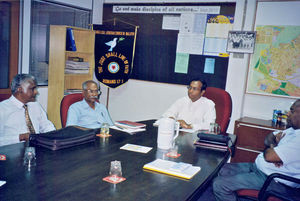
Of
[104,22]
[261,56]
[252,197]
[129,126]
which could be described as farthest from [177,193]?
[104,22]

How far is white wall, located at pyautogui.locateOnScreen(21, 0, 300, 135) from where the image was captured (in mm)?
4125

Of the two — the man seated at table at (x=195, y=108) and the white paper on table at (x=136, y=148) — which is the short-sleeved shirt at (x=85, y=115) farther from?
the white paper on table at (x=136, y=148)

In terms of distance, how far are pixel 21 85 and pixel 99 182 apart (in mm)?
1412

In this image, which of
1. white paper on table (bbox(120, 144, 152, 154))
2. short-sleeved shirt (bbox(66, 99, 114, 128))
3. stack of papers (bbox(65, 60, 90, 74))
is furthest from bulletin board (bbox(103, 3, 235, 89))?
white paper on table (bbox(120, 144, 152, 154))

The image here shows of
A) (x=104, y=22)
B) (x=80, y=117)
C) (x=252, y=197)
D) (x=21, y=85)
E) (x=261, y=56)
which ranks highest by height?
(x=104, y=22)

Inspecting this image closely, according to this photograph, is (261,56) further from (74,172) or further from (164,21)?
(74,172)

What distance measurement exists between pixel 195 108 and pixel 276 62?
1336 millimetres

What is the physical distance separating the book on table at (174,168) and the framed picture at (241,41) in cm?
270

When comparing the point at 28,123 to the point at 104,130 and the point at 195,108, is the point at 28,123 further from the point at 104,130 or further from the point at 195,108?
the point at 195,108

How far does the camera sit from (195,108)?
142 inches

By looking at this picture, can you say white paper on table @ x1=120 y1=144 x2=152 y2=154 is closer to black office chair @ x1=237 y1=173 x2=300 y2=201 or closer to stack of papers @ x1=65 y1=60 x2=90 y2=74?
black office chair @ x1=237 y1=173 x2=300 y2=201

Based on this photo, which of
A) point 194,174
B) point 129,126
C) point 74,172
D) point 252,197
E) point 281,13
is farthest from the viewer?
point 281,13

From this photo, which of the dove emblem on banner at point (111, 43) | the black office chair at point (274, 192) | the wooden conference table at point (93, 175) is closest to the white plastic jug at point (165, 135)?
the wooden conference table at point (93, 175)

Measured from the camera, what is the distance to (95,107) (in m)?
3.24
